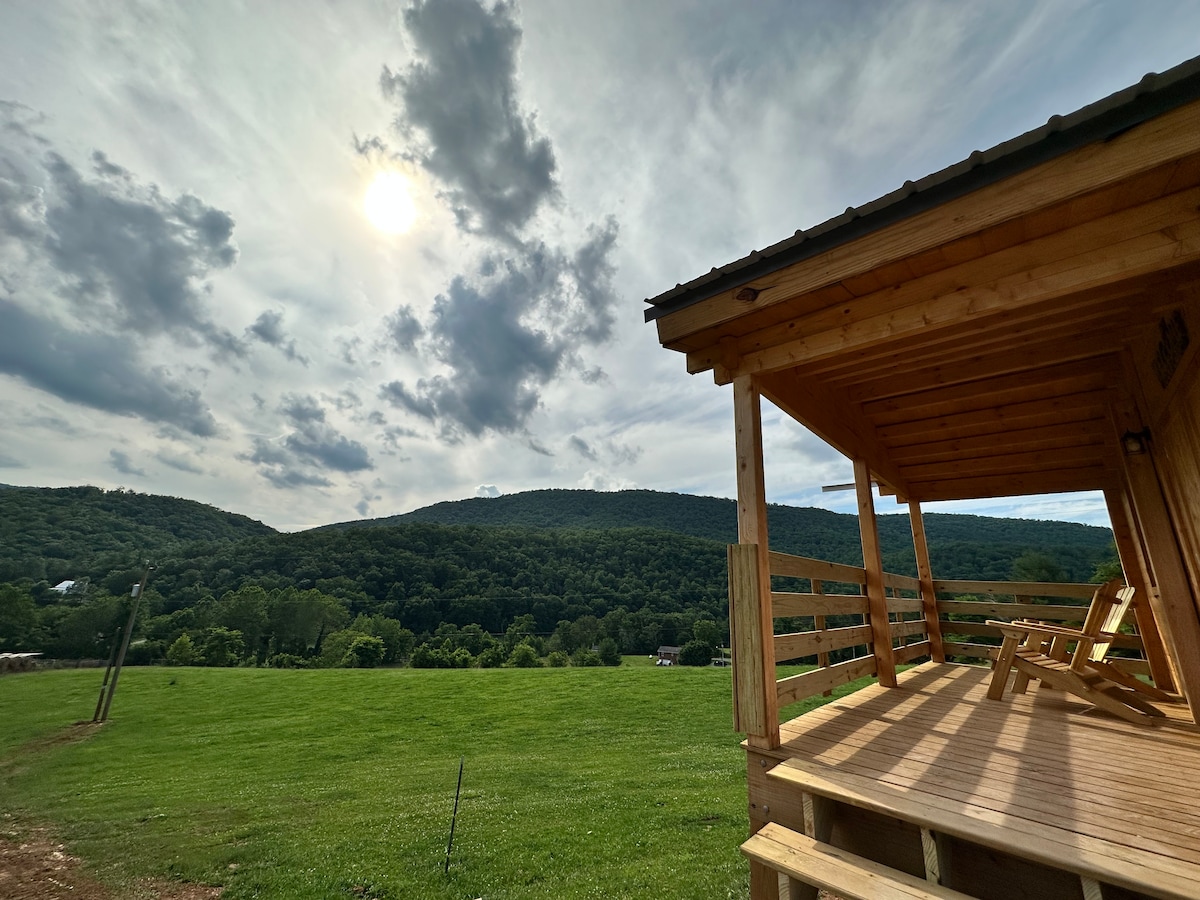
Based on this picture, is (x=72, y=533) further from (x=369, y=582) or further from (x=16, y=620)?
(x=369, y=582)

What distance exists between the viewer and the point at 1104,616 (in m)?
4.07

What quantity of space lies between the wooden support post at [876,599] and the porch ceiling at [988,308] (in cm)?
68

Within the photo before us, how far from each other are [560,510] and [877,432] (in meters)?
74.3

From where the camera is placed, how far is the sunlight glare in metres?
9.78

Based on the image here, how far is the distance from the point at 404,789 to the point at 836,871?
13.2 meters

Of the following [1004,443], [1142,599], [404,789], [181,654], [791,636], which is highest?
[1004,443]

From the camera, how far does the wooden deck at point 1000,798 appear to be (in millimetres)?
1582

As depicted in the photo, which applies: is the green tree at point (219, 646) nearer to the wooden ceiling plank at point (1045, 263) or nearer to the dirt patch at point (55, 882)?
the dirt patch at point (55, 882)

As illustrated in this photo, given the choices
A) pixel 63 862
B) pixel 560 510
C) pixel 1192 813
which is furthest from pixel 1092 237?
pixel 560 510

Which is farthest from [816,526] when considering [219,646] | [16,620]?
[16,620]

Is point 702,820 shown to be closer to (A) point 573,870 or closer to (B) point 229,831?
(A) point 573,870

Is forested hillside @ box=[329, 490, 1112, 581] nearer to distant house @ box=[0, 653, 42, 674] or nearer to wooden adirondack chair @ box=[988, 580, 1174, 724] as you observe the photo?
wooden adirondack chair @ box=[988, 580, 1174, 724]

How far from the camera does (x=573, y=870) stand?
6.67 metres

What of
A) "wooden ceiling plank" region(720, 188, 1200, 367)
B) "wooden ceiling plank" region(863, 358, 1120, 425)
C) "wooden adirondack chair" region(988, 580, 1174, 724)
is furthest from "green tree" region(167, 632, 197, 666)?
"wooden ceiling plank" region(720, 188, 1200, 367)
